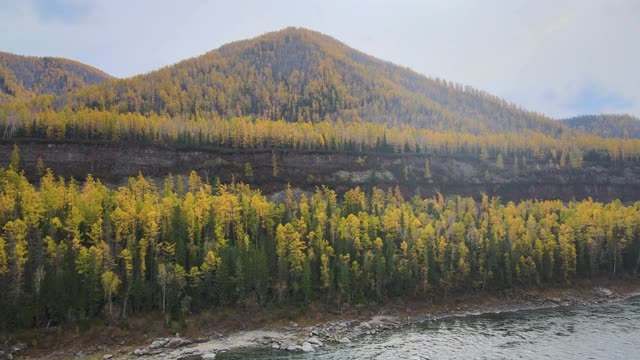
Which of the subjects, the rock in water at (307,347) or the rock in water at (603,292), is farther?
the rock in water at (603,292)

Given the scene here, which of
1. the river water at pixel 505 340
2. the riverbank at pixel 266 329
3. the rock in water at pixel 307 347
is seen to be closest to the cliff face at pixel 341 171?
the riverbank at pixel 266 329

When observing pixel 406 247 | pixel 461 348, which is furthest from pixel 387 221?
pixel 461 348

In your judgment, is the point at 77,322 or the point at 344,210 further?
the point at 344,210

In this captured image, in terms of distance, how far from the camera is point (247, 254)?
87688 millimetres

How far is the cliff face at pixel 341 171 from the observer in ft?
484

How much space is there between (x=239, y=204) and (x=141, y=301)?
37.1 meters

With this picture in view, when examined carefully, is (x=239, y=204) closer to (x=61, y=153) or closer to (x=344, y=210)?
(x=344, y=210)

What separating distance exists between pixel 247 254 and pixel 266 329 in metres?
15.5

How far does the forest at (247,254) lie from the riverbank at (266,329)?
2.85 meters

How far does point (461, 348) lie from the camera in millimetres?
67062

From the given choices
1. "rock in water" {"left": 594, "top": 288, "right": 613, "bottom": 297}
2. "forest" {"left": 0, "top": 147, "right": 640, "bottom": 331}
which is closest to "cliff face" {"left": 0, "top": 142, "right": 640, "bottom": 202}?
"forest" {"left": 0, "top": 147, "right": 640, "bottom": 331}

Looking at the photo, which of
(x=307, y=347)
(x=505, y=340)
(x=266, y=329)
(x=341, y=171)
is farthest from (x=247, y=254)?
(x=341, y=171)

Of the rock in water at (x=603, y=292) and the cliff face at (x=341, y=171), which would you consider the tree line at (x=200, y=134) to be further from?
the rock in water at (x=603, y=292)

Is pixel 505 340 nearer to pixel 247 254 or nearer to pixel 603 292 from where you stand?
pixel 247 254
